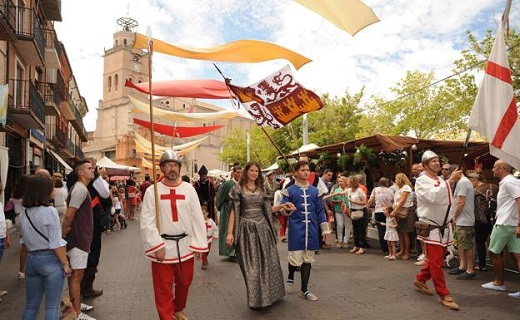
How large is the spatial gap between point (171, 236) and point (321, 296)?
262cm

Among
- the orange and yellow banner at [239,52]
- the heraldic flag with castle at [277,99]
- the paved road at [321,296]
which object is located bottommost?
the paved road at [321,296]

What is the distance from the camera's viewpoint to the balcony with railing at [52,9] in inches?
932

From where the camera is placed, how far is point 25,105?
18234 millimetres

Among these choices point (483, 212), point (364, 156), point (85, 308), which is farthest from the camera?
point (364, 156)

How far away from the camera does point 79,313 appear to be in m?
4.88

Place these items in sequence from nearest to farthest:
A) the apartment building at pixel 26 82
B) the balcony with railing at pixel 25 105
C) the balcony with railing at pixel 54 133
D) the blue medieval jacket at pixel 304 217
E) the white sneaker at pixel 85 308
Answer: the white sneaker at pixel 85 308 < the blue medieval jacket at pixel 304 217 < the apartment building at pixel 26 82 < the balcony with railing at pixel 25 105 < the balcony with railing at pixel 54 133

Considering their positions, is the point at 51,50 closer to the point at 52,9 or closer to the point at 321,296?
Answer: the point at 52,9

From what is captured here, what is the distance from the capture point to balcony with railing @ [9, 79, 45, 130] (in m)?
16.7

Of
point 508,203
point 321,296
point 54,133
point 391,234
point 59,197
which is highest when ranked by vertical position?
point 54,133

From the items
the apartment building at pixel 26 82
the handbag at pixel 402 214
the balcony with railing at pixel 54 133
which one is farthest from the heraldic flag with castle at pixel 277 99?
the balcony with railing at pixel 54 133

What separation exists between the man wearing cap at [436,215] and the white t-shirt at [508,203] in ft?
2.68

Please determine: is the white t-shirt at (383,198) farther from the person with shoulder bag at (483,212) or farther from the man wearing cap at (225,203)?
the man wearing cap at (225,203)

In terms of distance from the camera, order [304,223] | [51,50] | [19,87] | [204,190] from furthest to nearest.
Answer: [51,50], [19,87], [204,190], [304,223]

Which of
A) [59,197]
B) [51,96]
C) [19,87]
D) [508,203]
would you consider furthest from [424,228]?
[51,96]
